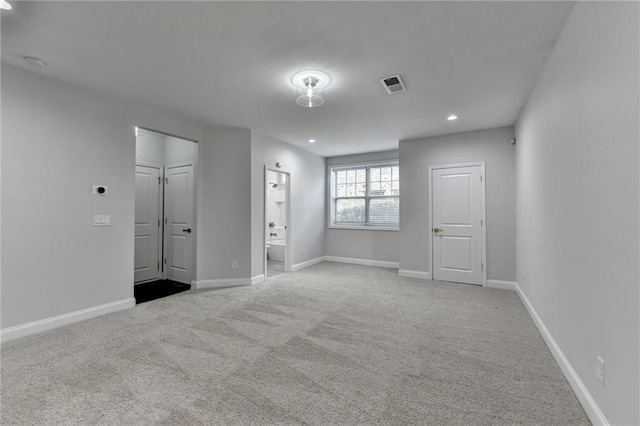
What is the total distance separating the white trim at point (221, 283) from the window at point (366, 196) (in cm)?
291

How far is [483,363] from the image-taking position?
2246 millimetres

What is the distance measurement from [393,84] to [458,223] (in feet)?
9.52

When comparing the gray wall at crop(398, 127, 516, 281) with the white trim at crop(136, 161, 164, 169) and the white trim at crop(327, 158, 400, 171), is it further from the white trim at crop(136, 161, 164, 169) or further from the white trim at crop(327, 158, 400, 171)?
the white trim at crop(136, 161, 164, 169)

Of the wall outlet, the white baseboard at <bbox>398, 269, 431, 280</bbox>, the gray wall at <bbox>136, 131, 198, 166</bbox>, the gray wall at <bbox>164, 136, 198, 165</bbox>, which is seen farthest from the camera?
the white baseboard at <bbox>398, 269, 431, 280</bbox>

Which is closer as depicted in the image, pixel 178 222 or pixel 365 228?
pixel 178 222

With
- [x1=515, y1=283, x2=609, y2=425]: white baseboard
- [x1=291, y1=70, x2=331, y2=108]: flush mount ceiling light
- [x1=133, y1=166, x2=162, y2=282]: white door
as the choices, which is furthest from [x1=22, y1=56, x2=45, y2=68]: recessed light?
[x1=515, y1=283, x2=609, y2=425]: white baseboard

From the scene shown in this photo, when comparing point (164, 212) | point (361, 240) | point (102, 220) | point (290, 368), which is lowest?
point (290, 368)

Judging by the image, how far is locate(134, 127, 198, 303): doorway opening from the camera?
4.63 meters

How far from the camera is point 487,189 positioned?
459cm

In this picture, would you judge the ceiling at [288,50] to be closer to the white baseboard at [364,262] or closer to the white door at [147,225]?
the white door at [147,225]

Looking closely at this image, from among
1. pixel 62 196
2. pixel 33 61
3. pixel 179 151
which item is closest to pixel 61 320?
pixel 62 196

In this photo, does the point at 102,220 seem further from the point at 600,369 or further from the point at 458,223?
the point at 458,223

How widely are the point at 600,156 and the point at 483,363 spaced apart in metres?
1.69

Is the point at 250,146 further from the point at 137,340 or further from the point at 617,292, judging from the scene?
the point at 617,292
